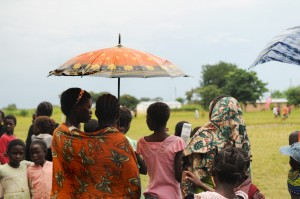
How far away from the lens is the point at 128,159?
136 inches

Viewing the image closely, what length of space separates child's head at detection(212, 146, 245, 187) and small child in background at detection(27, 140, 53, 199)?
258 centimetres

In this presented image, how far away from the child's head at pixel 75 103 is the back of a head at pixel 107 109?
0.66 ft

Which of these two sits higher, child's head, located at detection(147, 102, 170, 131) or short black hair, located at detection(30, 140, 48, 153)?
child's head, located at detection(147, 102, 170, 131)

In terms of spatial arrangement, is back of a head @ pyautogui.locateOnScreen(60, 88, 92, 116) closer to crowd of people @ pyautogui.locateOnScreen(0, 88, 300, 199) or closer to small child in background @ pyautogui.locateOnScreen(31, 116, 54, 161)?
crowd of people @ pyautogui.locateOnScreen(0, 88, 300, 199)

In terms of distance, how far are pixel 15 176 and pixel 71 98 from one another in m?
1.76

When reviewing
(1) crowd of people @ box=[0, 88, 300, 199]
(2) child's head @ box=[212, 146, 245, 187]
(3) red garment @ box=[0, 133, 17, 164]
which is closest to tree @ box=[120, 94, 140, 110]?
(3) red garment @ box=[0, 133, 17, 164]

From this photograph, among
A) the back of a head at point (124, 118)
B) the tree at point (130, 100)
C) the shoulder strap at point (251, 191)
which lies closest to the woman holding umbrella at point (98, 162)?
the shoulder strap at point (251, 191)

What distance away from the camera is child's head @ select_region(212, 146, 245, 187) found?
2916 millimetres

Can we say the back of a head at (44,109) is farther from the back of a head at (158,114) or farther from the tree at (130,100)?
the tree at (130,100)

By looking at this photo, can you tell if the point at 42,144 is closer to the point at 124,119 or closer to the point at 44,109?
the point at 124,119

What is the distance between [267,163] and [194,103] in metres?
79.9

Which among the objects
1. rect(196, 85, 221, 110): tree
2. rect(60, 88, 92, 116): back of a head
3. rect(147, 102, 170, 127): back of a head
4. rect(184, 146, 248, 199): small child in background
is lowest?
rect(196, 85, 221, 110): tree

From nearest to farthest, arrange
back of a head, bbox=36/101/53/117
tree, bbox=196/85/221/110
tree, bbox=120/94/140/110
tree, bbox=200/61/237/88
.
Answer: back of a head, bbox=36/101/53/117, tree, bbox=196/85/221/110, tree, bbox=120/94/140/110, tree, bbox=200/61/237/88

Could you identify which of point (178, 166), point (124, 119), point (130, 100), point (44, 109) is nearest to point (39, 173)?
point (124, 119)
